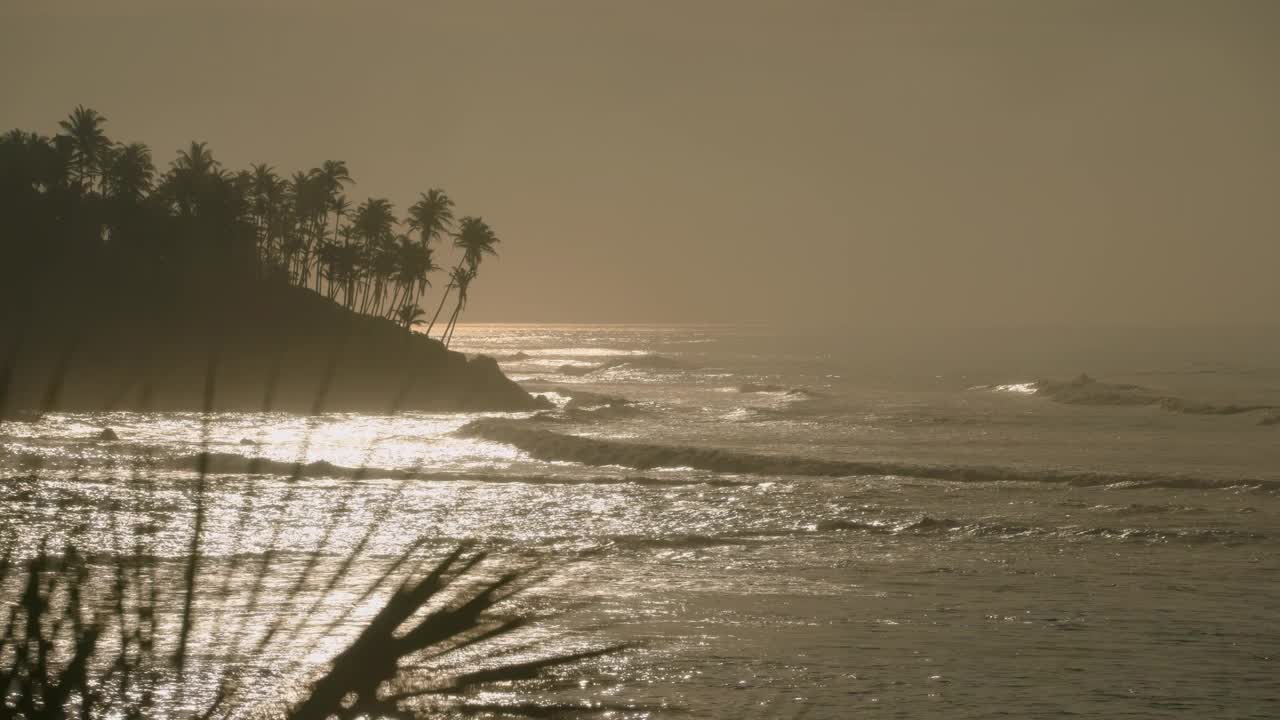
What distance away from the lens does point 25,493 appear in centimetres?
2327

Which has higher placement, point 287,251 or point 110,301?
point 287,251

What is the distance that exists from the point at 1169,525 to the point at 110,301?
6045cm

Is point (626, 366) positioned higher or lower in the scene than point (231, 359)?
higher

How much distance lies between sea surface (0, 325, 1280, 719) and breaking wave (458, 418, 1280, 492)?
15cm

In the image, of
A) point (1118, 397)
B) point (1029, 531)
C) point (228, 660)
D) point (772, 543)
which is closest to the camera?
point (228, 660)

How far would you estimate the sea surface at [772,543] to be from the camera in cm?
1145

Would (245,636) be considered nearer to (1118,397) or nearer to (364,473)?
(364,473)

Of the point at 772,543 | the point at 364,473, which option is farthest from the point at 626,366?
the point at 772,543

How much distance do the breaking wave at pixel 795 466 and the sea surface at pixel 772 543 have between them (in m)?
0.15

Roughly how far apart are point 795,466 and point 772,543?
1380 centimetres

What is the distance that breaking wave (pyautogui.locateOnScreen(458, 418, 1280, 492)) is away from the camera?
3053cm

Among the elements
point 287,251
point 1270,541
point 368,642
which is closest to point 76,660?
point 368,642

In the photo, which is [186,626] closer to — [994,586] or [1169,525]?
[994,586]

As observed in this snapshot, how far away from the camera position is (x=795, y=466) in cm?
3347
